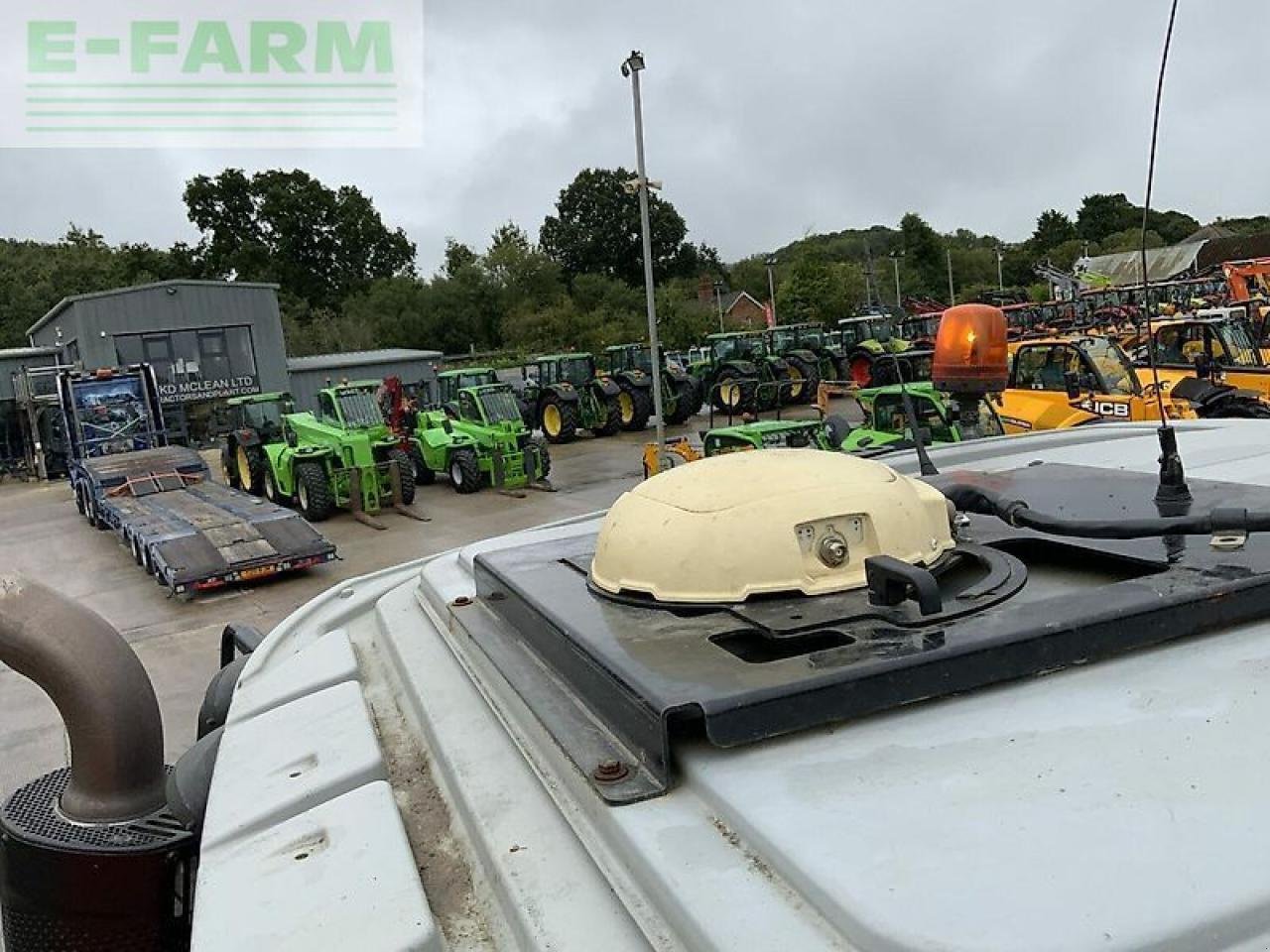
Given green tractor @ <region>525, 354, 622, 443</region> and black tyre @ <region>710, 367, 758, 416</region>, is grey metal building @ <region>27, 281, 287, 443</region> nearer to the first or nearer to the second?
green tractor @ <region>525, 354, 622, 443</region>

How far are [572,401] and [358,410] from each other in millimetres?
6931

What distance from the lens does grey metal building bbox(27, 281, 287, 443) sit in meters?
29.6

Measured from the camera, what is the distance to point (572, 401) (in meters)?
22.1

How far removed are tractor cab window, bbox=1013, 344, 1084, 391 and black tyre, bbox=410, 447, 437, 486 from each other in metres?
9.79

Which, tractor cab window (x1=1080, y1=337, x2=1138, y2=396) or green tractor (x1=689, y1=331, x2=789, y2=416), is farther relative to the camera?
green tractor (x1=689, y1=331, x2=789, y2=416)

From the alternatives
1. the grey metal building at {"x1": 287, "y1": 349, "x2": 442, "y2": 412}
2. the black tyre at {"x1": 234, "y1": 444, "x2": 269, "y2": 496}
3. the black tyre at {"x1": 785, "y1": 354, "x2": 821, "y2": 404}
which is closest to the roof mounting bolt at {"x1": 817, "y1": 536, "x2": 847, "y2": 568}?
the black tyre at {"x1": 234, "y1": 444, "x2": 269, "y2": 496}

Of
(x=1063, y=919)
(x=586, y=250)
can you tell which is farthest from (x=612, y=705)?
(x=586, y=250)

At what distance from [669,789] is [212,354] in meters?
33.1

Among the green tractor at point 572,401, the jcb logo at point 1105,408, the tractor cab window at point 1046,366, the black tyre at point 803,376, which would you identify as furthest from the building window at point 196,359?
the jcb logo at point 1105,408

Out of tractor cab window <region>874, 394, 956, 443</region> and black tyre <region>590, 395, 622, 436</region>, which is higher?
tractor cab window <region>874, 394, 956, 443</region>

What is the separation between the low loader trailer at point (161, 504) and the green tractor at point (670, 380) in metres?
10.0

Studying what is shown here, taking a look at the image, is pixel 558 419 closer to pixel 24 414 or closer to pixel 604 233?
pixel 24 414

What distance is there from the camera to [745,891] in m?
0.96

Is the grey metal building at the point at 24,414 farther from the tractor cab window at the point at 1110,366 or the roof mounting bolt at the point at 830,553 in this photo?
the roof mounting bolt at the point at 830,553
